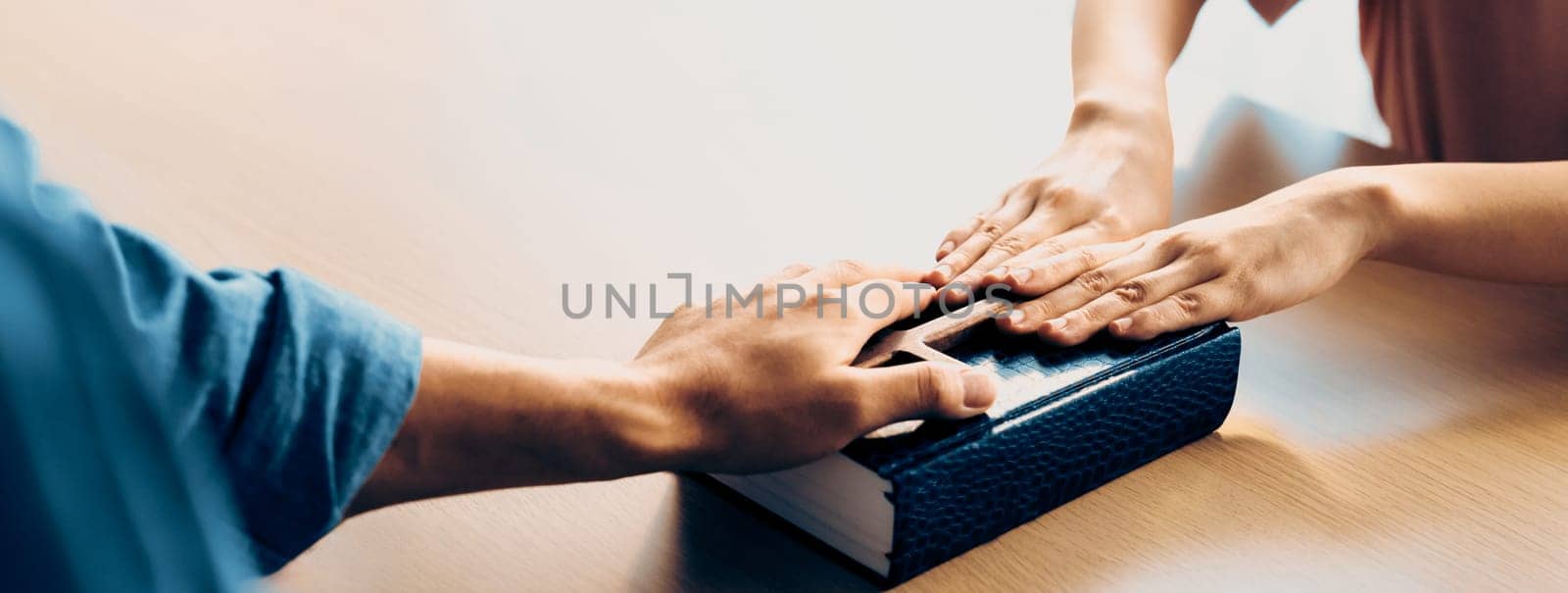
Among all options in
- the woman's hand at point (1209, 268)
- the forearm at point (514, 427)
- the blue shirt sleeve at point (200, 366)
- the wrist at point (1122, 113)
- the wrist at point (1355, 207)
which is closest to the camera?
the blue shirt sleeve at point (200, 366)

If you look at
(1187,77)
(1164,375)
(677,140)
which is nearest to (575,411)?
(1164,375)

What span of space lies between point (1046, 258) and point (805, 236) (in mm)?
245

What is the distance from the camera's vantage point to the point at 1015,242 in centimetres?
101

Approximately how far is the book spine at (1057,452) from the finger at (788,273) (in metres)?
0.18

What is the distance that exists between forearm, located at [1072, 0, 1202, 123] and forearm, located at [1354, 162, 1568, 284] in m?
0.24

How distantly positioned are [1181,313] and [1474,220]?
0.94 feet

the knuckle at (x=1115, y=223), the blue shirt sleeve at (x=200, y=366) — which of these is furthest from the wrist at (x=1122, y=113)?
the blue shirt sleeve at (x=200, y=366)

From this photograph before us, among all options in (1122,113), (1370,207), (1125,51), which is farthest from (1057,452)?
(1125,51)

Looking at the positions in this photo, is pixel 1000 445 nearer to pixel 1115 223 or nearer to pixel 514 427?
pixel 514 427

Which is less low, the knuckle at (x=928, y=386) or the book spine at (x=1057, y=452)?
the knuckle at (x=928, y=386)

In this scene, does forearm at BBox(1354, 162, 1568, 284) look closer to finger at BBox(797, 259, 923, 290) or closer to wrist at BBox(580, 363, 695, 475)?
finger at BBox(797, 259, 923, 290)

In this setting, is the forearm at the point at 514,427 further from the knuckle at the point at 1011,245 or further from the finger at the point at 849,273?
the knuckle at the point at 1011,245

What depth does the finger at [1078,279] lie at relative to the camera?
86cm

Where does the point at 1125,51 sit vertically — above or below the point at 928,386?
above
